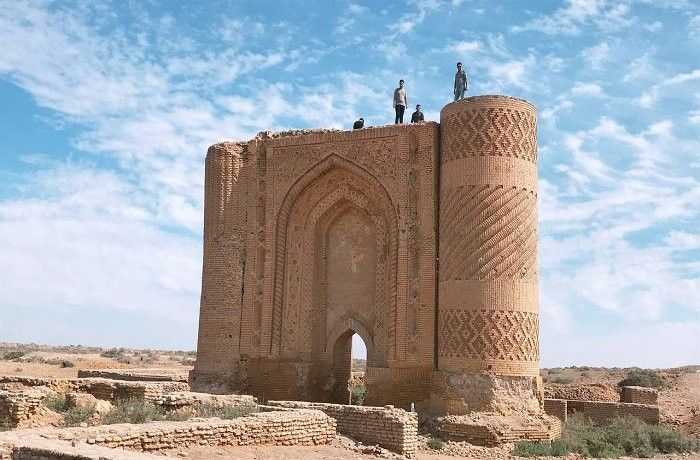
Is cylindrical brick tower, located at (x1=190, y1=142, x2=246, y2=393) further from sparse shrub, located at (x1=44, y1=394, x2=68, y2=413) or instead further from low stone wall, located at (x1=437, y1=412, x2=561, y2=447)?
low stone wall, located at (x1=437, y1=412, x2=561, y2=447)

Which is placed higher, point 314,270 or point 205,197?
point 205,197

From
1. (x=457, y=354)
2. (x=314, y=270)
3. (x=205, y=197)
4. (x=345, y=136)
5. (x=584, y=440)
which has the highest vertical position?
(x=345, y=136)

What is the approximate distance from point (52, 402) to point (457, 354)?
744 cm

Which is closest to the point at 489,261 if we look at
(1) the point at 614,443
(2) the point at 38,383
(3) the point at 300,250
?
(1) the point at 614,443

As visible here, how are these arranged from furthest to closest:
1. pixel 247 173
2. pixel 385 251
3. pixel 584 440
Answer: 1. pixel 247 173
2. pixel 385 251
3. pixel 584 440

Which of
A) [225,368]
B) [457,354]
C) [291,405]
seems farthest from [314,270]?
[291,405]

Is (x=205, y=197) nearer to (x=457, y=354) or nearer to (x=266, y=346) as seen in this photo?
(x=266, y=346)

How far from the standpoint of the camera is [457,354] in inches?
581

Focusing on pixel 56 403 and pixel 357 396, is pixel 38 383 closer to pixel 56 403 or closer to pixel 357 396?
pixel 56 403

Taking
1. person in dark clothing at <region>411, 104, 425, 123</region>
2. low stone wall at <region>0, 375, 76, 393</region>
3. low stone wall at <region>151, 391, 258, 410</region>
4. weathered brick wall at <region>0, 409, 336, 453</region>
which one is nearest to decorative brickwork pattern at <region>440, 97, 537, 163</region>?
person in dark clothing at <region>411, 104, 425, 123</region>

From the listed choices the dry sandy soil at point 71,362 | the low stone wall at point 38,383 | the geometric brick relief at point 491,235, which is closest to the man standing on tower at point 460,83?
the geometric brick relief at point 491,235

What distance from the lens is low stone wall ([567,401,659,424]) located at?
18547mm

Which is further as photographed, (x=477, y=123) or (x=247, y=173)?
(x=247, y=173)

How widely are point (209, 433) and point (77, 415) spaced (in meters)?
2.86
